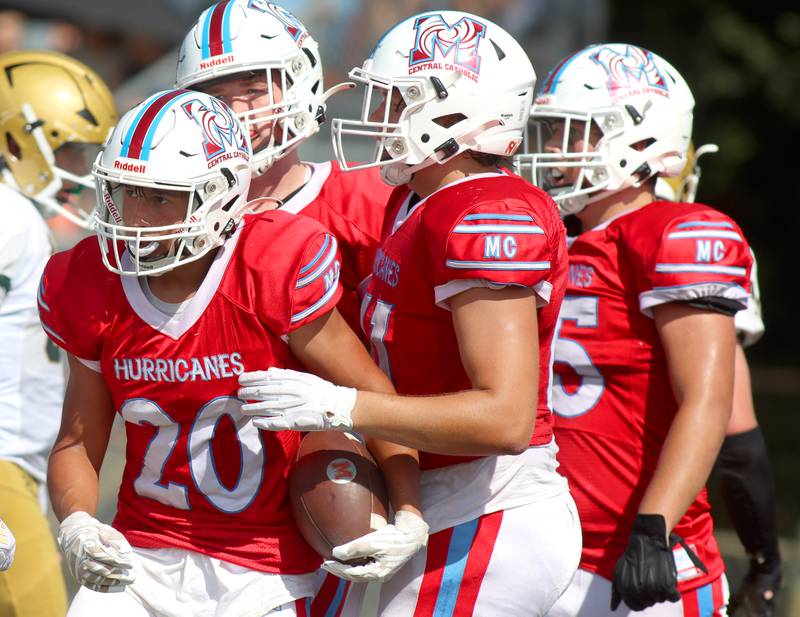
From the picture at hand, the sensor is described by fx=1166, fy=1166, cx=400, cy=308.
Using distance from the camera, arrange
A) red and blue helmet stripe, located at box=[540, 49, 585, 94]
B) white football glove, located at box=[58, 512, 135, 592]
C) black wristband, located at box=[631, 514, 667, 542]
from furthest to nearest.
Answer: red and blue helmet stripe, located at box=[540, 49, 585, 94] < black wristband, located at box=[631, 514, 667, 542] < white football glove, located at box=[58, 512, 135, 592]

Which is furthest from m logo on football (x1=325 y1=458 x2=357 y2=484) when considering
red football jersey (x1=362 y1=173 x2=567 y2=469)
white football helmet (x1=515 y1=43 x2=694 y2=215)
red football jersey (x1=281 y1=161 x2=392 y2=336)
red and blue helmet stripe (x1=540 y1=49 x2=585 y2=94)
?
red and blue helmet stripe (x1=540 y1=49 x2=585 y2=94)

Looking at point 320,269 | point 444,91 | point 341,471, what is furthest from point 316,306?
point 444,91

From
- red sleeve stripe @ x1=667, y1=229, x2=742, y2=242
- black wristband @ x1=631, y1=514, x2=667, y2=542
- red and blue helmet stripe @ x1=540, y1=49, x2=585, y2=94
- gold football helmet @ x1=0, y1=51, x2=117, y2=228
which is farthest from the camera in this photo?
gold football helmet @ x1=0, y1=51, x2=117, y2=228

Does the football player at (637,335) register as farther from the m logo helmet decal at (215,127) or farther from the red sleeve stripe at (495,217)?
the m logo helmet decal at (215,127)

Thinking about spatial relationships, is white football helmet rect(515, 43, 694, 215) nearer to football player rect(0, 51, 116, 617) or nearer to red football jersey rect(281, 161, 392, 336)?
red football jersey rect(281, 161, 392, 336)

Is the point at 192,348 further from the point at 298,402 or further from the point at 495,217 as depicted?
the point at 495,217

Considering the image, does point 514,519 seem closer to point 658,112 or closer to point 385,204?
→ point 385,204

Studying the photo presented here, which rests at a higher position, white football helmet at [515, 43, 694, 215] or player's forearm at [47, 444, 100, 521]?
white football helmet at [515, 43, 694, 215]

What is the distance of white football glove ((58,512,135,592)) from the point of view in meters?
2.56

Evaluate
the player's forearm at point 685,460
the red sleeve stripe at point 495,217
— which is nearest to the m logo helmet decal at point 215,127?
the red sleeve stripe at point 495,217

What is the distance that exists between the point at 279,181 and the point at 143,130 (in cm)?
76

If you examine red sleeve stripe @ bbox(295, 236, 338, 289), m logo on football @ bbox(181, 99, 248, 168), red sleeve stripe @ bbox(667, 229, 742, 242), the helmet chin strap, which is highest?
m logo on football @ bbox(181, 99, 248, 168)

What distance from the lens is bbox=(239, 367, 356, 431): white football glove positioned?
245cm

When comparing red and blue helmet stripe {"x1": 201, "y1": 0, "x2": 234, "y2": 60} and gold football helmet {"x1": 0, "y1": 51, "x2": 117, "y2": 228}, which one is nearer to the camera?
red and blue helmet stripe {"x1": 201, "y1": 0, "x2": 234, "y2": 60}
